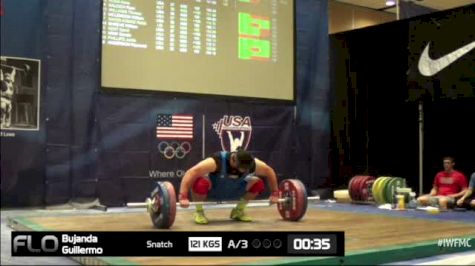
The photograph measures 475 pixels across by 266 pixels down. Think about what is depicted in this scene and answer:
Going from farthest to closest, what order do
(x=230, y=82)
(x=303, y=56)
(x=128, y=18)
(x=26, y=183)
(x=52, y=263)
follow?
(x=303, y=56), (x=230, y=82), (x=128, y=18), (x=26, y=183), (x=52, y=263)

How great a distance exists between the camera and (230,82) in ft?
24.9

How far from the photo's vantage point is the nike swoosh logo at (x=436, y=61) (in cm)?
738

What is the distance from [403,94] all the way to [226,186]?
168 inches

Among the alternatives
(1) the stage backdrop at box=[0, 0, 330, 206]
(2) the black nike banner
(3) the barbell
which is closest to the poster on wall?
(1) the stage backdrop at box=[0, 0, 330, 206]

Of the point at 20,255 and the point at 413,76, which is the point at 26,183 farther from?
the point at 413,76

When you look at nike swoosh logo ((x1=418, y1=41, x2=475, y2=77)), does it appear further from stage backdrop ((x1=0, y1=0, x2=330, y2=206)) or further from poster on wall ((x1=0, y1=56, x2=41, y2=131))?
poster on wall ((x1=0, y1=56, x2=41, y2=131))

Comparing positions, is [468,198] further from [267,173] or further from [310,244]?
[310,244]

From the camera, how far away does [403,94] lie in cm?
827

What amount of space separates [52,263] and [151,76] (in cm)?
382

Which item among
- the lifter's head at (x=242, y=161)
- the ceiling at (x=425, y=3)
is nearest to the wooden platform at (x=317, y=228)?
the lifter's head at (x=242, y=161)

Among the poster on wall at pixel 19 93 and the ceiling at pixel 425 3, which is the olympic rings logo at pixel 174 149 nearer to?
the poster on wall at pixel 19 93

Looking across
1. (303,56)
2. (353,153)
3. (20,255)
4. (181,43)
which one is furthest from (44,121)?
(353,153)

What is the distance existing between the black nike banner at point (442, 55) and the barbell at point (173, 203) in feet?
10.6
